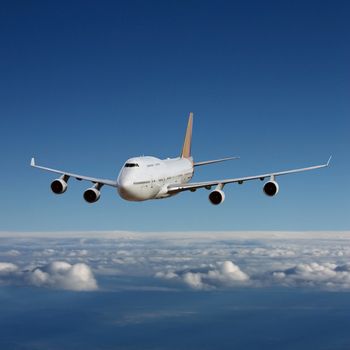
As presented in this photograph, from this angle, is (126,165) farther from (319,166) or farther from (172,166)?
(319,166)

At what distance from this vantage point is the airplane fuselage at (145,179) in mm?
52688

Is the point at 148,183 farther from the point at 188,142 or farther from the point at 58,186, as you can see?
the point at 188,142

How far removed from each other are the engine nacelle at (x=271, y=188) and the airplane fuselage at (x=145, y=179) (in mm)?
10253

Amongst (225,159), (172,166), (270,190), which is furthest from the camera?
(225,159)

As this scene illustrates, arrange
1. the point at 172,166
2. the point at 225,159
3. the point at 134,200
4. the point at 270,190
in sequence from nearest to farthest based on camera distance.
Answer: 1. the point at 134,200
2. the point at 270,190
3. the point at 172,166
4. the point at 225,159

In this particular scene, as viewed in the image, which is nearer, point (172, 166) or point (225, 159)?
point (172, 166)

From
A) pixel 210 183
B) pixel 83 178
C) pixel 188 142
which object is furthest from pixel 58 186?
pixel 188 142

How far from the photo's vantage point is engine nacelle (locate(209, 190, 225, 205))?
55.7 m

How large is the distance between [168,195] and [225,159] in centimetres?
1708

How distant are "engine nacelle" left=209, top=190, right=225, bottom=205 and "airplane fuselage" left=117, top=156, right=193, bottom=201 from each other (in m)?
5.76

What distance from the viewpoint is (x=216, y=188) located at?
56.9 m

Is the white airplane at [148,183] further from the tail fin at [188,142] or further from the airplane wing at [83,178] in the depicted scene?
the tail fin at [188,142]

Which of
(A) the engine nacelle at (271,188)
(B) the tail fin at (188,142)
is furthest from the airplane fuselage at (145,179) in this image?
(B) the tail fin at (188,142)

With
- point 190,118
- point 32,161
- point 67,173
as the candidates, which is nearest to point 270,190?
point 67,173
